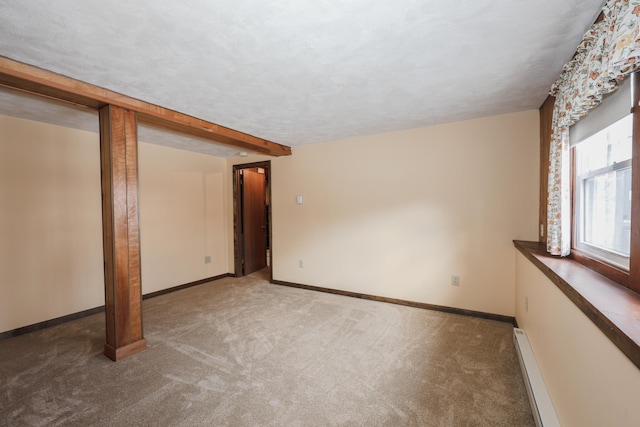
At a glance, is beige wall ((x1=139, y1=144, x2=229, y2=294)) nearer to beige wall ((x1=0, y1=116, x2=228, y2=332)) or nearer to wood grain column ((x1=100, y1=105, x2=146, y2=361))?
beige wall ((x1=0, y1=116, x2=228, y2=332))

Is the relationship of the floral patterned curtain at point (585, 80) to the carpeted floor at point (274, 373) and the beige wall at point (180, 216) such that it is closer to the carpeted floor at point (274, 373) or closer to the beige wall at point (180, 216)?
the carpeted floor at point (274, 373)

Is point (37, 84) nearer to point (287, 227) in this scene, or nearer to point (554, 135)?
point (287, 227)

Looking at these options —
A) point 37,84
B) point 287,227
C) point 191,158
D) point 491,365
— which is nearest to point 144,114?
point 37,84

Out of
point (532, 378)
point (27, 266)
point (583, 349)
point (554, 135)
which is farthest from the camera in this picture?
point (27, 266)

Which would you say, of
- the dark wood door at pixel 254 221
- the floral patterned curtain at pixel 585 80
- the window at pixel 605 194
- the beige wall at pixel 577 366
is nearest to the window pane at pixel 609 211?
the window at pixel 605 194

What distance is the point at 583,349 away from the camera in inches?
47.1

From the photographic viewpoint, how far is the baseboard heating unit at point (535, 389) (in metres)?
1.45

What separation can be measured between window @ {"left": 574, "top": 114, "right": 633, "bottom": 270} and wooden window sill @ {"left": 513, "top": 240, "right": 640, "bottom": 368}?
0.54 ft

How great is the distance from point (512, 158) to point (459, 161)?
1.68ft

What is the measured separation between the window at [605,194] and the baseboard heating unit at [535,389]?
87cm

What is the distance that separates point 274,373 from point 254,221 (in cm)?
364

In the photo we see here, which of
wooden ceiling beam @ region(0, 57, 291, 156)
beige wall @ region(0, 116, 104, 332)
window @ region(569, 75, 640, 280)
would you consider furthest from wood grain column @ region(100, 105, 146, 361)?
Answer: window @ region(569, 75, 640, 280)

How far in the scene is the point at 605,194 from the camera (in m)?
1.66

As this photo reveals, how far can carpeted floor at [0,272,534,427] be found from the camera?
166cm
